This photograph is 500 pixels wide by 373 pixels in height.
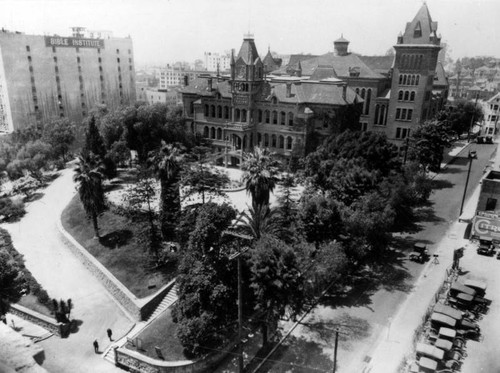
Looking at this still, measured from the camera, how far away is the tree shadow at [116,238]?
147 ft

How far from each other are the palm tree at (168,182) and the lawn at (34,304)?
12.8 metres

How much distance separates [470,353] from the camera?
84.1 ft

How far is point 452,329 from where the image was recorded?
26.7 metres

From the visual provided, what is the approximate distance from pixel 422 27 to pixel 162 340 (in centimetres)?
6189

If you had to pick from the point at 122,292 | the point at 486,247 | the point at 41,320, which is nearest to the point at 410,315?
the point at 486,247

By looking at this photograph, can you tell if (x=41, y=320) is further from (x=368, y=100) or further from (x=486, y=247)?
(x=368, y=100)

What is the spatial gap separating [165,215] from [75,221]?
16239 mm

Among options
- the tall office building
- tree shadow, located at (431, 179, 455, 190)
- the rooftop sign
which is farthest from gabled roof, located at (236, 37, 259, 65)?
the rooftop sign

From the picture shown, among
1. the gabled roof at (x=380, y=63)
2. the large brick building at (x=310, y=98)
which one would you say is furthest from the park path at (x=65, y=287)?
the gabled roof at (x=380, y=63)

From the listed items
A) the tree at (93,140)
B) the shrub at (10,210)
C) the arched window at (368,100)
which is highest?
the arched window at (368,100)

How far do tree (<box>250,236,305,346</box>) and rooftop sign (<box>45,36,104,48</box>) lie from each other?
91.0 meters

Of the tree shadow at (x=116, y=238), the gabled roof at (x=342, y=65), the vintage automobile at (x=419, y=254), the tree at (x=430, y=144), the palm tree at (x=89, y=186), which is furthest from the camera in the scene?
the gabled roof at (x=342, y=65)

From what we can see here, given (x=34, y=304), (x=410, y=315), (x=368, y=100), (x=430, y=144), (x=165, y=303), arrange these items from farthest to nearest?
(x=368, y=100) < (x=430, y=144) < (x=34, y=304) < (x=165, y=303) < (x=410, y=315)

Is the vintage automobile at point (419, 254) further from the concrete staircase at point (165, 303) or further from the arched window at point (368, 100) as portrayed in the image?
Answer: the arched window at point (368, 100)
